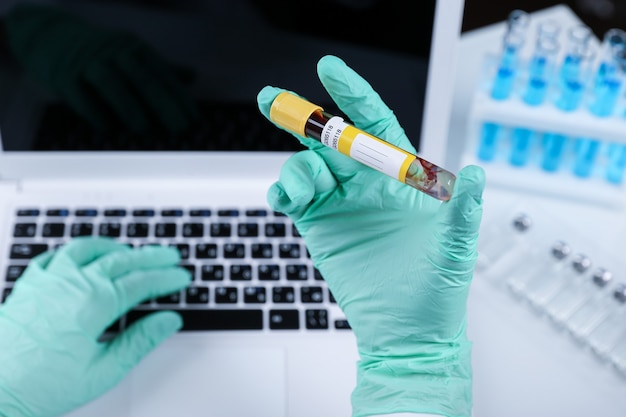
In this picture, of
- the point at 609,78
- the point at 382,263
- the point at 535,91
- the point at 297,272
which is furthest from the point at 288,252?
the point at 609,78

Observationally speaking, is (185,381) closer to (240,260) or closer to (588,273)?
(240,260)

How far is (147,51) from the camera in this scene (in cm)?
115

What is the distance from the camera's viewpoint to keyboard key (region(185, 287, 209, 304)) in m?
1.16

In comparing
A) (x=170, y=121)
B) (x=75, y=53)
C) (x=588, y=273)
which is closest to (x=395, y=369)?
(x=588, y=273)

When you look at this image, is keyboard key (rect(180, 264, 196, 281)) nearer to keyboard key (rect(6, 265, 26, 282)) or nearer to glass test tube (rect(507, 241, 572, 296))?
keyboard key (rect(6, 265, 26, 282))

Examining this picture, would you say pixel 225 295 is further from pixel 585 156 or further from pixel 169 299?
pixel 585 156

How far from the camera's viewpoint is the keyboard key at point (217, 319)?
1.14 m

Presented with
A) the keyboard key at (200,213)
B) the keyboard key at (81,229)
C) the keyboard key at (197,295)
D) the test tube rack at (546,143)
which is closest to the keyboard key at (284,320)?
the keyboard key at (197,295)

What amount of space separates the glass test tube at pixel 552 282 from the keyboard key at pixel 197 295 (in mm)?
489

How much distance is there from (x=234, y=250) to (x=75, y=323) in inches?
10.3

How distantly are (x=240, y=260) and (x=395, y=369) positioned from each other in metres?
0.33

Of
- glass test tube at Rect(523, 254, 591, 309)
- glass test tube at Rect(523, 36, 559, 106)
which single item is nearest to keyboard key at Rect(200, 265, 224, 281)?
glass test tube at Rect(523, 254, 591, 309)

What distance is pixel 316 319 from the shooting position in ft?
3.73

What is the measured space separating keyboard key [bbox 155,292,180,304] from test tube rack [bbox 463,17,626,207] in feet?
1.78
